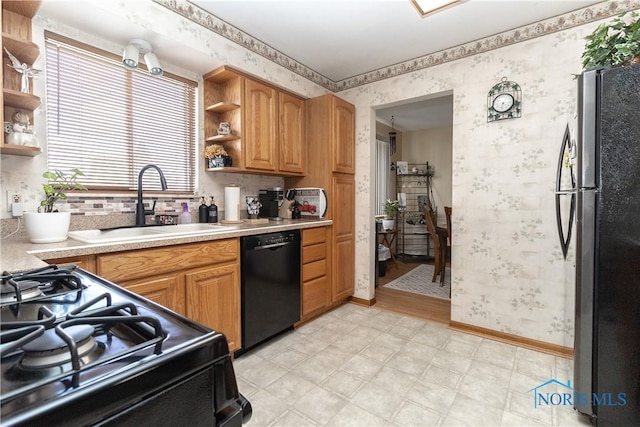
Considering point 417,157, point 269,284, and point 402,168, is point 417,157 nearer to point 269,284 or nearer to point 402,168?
point 402,168

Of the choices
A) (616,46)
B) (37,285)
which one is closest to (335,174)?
(616,46)

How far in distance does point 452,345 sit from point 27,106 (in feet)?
10.5

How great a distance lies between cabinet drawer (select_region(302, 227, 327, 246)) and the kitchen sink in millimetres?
804

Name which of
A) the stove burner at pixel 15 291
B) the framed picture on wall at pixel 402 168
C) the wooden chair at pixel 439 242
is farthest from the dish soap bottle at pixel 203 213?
the framed picture on wall at pixel 402 168

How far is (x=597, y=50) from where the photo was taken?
1.50 m

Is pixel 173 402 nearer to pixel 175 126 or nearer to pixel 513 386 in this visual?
pixel 513 386

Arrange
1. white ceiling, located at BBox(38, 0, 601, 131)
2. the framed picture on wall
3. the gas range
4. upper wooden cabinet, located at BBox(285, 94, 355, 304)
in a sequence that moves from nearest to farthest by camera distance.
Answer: the gas range
white ceiling, located at BBox(38, 0, 601, 131)
upper wooden cabinet, located at BBox(285, 94, 355, 304)
the framed picture on wall

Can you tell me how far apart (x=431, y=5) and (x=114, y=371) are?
259 cm

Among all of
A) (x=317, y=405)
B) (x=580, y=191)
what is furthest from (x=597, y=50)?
(x=317, y=405)

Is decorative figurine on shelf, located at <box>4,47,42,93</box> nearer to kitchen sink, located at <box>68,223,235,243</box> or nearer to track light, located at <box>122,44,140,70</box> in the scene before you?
track light, located at <box>122,44,140,70</box>

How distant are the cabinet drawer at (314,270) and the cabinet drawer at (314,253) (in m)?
0.04

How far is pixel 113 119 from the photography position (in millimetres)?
2051

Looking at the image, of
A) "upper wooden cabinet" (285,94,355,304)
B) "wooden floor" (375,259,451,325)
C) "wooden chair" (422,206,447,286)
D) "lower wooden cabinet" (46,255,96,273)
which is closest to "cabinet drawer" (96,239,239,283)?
"lower wooden cabinet" (46,255,96,273)

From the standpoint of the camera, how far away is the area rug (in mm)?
3570
